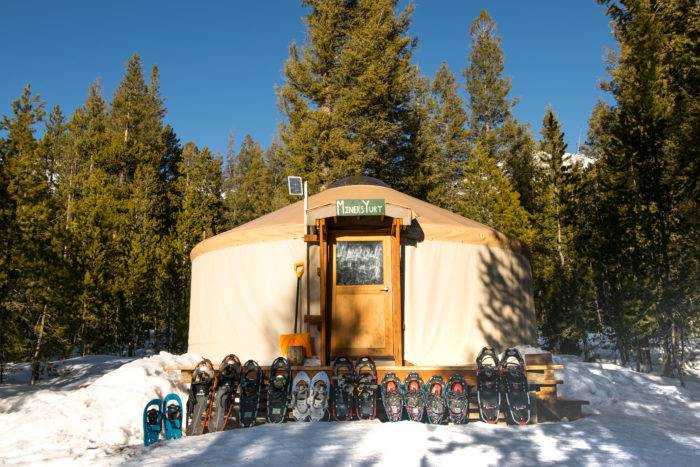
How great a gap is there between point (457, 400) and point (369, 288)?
1.74 metres

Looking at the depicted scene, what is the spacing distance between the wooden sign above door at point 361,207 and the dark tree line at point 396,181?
17.5 ft

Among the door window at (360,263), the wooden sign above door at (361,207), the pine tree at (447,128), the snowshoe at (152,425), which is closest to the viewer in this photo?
the snowshoe at (152,425)

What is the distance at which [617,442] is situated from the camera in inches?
148

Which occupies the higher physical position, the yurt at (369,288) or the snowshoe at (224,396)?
the yurt at (369,288)

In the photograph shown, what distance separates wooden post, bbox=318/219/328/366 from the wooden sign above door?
0.43m

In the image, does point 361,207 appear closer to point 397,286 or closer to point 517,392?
point 397,286

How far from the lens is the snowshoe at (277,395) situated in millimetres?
4703

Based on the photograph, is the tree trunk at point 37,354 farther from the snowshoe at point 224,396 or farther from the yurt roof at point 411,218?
the snowshoe at point 224,396

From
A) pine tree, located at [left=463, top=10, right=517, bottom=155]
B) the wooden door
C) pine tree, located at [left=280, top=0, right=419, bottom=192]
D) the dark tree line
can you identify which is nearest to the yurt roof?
the wooden door

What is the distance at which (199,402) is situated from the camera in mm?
4672

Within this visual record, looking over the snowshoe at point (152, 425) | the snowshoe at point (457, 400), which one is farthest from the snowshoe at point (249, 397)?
the snowshoe at point (457, 400)

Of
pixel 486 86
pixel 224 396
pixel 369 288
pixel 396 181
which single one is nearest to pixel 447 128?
pixel 486 86

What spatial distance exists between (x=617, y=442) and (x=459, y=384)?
4.48 ft

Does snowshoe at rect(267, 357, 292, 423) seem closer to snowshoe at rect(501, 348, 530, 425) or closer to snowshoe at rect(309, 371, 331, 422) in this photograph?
snowshoe at rect(309, 371, 331, 422)
